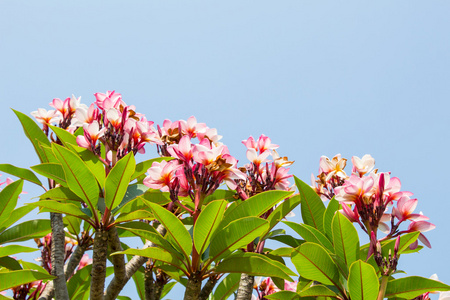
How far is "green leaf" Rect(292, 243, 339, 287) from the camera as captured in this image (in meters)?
1.69

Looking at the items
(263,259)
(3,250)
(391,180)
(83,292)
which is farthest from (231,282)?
(3,250)

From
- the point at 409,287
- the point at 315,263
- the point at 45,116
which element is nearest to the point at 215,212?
the point at 315,263

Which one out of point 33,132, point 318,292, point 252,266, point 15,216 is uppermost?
point 33,132

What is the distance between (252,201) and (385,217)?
1.99 feet

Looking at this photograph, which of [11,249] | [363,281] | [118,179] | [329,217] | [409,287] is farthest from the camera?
[11,249]

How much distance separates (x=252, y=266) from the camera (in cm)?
178

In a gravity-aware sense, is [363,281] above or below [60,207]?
below

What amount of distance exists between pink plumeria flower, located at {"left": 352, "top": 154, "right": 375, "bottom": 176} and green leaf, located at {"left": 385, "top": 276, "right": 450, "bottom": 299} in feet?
2.33

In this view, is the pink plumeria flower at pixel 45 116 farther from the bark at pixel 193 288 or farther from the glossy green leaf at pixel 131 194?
the bark at pixel 193 288

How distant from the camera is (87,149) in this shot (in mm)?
2168

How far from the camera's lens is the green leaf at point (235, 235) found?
5.56 ft

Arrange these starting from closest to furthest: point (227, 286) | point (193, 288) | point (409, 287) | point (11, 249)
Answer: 1. point (409, 287)
2. point (193, 288)
3. point (11, 249)
4. point (227, 286)

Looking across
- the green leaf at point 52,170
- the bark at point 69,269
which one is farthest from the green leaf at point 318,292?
the bark at point 69,269

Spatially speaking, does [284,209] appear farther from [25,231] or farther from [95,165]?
[25,231]
